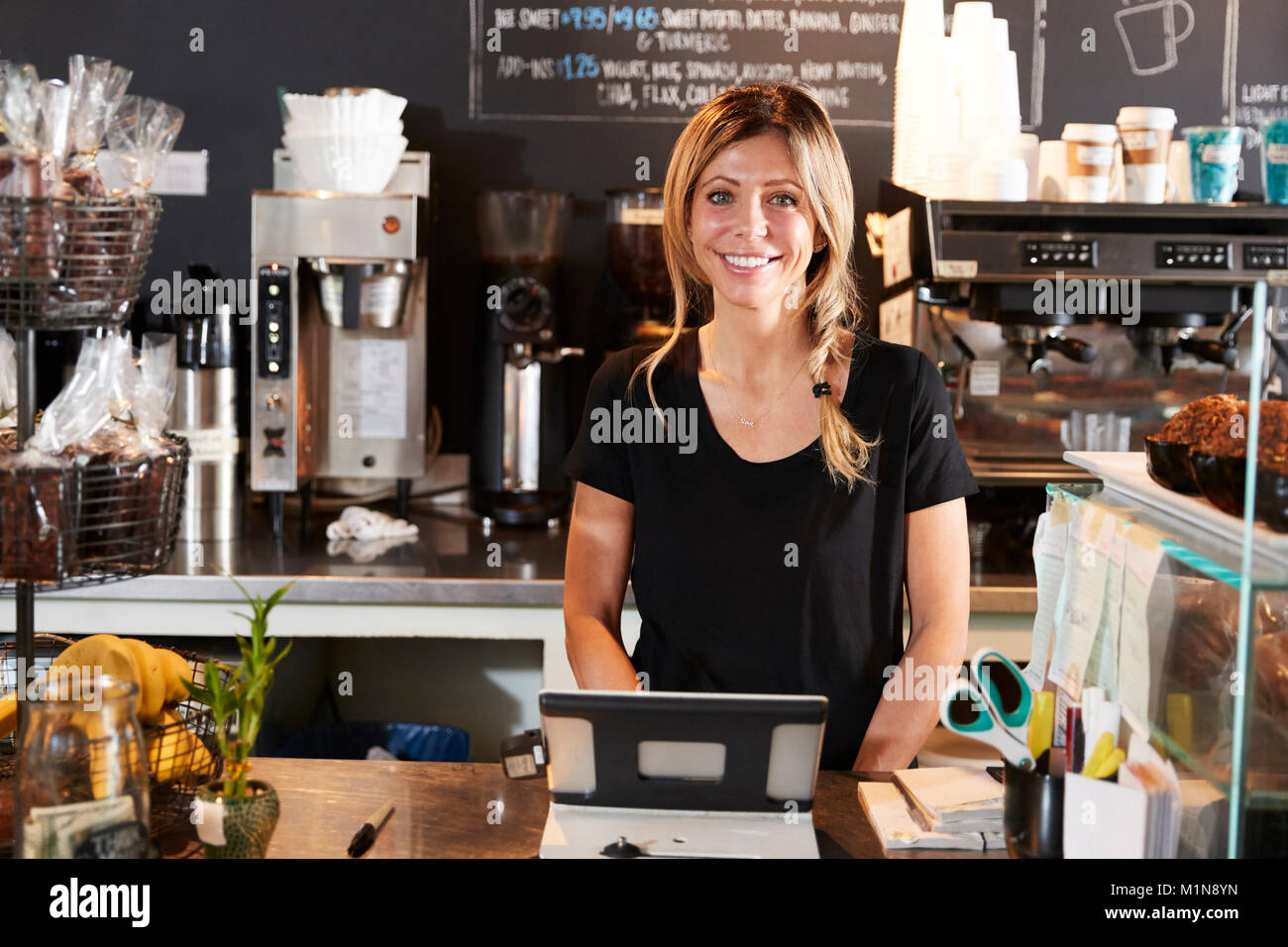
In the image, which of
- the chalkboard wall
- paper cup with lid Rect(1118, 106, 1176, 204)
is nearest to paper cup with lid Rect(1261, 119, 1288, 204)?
paper cup with lid Rect(1118, 106, 1176, 204)

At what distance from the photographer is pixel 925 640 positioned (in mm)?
1732

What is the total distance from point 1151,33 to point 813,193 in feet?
6.37

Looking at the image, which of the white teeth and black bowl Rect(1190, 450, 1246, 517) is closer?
black bowl Rect(1190, 450, 1246, 517)

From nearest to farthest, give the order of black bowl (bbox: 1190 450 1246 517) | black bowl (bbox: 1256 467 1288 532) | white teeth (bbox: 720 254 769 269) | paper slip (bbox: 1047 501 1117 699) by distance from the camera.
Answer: black bowl (bbox: 1256 467 1288 532) → black bowl (bbox: 1190 450 1246 517) → paper slip (bbox: 1047 501 1117 699) → white teeth (bbox: 720 254 769 269)

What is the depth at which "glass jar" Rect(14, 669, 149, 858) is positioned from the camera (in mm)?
1048

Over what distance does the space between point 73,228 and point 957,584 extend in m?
1.18

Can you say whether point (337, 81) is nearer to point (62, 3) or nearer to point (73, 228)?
point (62, 3)

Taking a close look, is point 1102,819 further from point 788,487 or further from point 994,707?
point 788,487

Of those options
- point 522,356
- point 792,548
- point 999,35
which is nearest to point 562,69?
point 522,356

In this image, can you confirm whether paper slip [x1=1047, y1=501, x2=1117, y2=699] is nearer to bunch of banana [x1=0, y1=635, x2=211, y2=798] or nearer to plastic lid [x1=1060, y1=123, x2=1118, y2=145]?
bunch of banana [x1=0, y1=635, x2=211, y2=798]

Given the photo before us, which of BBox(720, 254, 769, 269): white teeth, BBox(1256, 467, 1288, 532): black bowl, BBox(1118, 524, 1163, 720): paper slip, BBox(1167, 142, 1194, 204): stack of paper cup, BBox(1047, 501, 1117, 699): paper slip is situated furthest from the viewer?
BBox(1167, 142, 1194, 204): stack of paper cup

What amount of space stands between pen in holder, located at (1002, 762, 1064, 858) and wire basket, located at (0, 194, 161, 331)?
0.95m

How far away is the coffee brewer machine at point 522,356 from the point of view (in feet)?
9.41

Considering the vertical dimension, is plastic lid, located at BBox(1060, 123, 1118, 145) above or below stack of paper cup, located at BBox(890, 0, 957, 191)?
below
